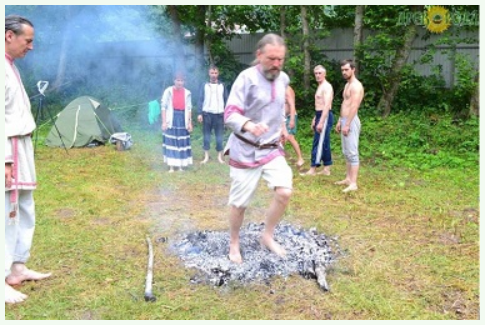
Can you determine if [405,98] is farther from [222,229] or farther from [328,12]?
[222,229]

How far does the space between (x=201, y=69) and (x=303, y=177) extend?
6.72 metres

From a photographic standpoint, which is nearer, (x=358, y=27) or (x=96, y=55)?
(x=358, y=27)

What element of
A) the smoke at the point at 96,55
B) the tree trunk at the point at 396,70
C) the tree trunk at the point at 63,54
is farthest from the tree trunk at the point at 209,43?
the tree trunk at the point at 63,54

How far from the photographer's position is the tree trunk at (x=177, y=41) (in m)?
12.4

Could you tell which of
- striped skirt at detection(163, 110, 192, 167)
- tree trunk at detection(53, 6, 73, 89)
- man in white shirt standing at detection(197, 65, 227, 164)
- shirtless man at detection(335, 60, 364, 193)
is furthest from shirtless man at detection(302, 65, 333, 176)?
tree trunk at detection(53, 6, 73, 89)

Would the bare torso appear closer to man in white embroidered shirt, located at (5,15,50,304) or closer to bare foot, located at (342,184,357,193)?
bare foot, located at (342,184,357,193)

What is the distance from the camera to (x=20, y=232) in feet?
11.1

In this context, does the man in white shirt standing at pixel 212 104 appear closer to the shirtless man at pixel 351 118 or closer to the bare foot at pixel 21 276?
the shirtless man at pixel 351 118

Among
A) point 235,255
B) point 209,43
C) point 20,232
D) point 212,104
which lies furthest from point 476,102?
point 20,232

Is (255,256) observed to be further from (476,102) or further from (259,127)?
(476,102)

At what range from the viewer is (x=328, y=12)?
1283 centimetres

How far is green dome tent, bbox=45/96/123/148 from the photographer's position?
9.80m

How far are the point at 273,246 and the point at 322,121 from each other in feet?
11.0

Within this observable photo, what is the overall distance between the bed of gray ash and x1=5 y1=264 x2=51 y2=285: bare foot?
1.05m
